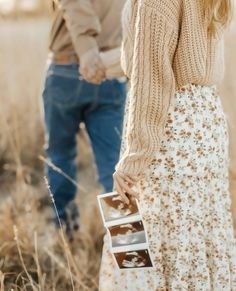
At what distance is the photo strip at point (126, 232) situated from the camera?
5.81ft

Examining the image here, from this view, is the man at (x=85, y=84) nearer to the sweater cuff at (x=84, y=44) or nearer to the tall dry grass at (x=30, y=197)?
the sweater cuff at (x=84, y=44)

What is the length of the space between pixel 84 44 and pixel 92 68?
123 mm

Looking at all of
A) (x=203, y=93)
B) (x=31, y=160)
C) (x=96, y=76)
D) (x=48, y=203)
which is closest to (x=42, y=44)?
(x=31, y=160)

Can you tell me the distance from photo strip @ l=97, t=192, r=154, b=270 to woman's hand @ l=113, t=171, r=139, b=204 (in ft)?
0.07

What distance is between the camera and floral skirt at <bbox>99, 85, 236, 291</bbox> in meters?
1.80

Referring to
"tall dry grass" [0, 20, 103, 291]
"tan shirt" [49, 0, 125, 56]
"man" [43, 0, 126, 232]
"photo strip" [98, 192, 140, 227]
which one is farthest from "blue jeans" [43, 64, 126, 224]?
"photo strip" [98, 192, 140, 227]

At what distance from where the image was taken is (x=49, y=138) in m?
2.56

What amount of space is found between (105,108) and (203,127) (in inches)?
27.7

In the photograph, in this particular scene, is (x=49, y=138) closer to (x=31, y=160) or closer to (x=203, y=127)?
(x=203, y=127)

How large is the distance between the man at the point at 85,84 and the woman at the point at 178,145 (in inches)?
18.8

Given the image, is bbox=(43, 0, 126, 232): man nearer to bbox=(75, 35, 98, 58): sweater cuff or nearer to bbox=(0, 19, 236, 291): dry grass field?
bbox=(75, 35, 98, 58): sweater cuff

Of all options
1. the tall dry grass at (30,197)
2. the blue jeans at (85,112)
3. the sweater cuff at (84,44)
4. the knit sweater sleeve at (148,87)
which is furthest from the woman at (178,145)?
the blue jeans at (85,112)

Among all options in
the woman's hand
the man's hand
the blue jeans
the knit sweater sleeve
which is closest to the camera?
the knit sweater sleeve

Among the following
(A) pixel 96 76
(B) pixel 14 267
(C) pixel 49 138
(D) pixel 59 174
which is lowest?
(B) pixel 14 267
